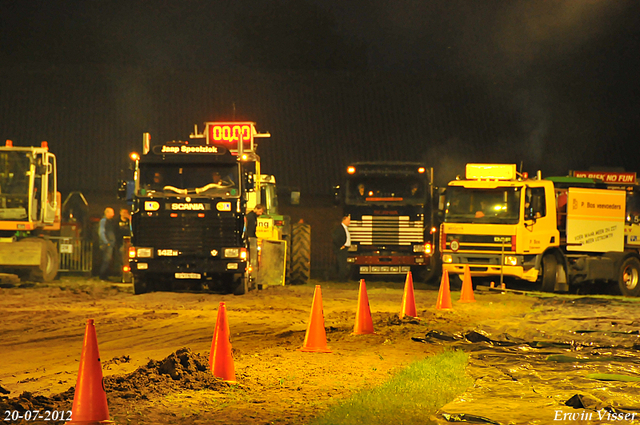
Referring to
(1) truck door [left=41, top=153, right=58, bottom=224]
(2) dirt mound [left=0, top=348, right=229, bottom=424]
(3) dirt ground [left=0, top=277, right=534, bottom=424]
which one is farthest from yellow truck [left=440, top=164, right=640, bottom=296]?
(2) dirt mound [left=0, top=348, right=229, bottom=424]

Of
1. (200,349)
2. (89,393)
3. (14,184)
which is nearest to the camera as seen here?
(89,393)

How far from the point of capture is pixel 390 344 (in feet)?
37.1

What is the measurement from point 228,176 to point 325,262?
48.8 ft

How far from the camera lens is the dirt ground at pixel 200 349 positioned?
7.21 metres

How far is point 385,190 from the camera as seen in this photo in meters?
23.6

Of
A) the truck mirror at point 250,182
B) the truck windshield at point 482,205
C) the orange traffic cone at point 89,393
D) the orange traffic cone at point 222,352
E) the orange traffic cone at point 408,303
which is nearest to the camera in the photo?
the orange traffic cone at point 89,393

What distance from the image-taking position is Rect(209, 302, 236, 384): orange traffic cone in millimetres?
8043

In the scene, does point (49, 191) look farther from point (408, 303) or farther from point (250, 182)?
point (408, 303)

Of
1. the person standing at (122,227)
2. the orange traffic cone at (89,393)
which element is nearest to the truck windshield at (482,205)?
the person standing at (122,227)

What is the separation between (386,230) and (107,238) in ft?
26.4

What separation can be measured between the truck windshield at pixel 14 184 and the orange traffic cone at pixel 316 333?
43.8ft

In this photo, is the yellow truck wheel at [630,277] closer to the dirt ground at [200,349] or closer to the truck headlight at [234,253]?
the dirt ground at [200,349]

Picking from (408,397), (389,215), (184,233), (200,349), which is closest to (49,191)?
(184,233)

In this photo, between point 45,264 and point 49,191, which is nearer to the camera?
point 45,264
